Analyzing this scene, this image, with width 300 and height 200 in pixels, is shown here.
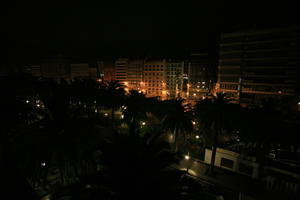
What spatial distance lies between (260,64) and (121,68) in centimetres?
6377

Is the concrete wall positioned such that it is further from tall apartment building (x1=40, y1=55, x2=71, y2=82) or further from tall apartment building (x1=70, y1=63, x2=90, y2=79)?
tall apartment building (x1=40, y1=55, x2=71, y2=82)

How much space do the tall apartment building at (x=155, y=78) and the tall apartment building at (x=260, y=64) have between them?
25508 mm

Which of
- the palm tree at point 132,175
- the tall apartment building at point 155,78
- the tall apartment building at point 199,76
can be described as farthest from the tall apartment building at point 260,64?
the palm tree at point 132,175

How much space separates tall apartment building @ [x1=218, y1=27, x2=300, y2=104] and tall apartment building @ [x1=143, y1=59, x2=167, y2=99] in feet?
83.7

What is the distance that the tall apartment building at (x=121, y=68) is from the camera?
8800cm

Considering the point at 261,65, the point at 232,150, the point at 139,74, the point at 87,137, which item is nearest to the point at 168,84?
the point at 139,74

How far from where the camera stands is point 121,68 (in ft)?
292

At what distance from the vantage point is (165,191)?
5.75 m

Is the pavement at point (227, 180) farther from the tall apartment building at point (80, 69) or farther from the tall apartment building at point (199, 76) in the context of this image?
the tall apartment building at point (80, 69)

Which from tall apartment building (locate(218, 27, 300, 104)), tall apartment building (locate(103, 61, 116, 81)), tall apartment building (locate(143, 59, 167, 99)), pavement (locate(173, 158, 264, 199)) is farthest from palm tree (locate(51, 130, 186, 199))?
tall apartment building (locate(103, 61, 116, 81))

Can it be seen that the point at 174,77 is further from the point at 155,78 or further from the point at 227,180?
the point at 227,180

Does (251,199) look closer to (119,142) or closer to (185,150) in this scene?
(185,150)

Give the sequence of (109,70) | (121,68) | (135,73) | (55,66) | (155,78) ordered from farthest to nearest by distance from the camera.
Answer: (55,66), (109,70), (121,68), (135,73), (155,78)

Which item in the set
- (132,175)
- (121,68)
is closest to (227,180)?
(132,175)
